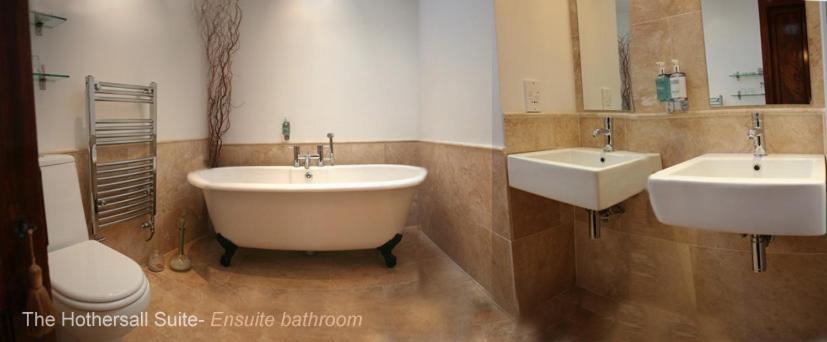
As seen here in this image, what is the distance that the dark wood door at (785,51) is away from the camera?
111 centimetres

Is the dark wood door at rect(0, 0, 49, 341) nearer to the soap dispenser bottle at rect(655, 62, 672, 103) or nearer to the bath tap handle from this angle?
the bath tap handle

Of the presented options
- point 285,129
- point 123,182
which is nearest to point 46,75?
point 123,182

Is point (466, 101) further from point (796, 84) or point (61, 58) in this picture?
point (61, 58)

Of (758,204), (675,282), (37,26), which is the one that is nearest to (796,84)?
(758,204)

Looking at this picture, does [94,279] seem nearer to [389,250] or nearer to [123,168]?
[123,168]

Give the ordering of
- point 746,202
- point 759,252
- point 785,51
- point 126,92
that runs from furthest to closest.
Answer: point 126,92
point 785,51
point 759,252
point 746,202

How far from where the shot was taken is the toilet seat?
0.98 metres

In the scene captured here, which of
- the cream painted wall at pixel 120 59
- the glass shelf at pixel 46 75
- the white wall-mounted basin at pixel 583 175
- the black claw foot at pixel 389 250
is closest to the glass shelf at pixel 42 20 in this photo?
the cream painted wall at pixel 120 59

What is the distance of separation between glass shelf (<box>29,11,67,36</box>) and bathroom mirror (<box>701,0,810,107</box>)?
2521 millimetres

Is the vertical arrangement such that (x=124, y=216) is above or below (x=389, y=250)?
above

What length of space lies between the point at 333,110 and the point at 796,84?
240 centimetres

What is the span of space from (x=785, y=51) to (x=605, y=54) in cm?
58

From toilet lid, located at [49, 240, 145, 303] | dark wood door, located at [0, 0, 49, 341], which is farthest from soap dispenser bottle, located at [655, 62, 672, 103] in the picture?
toilet lid, located at [49, 240, 145, 303]

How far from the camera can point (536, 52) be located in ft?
5.03
